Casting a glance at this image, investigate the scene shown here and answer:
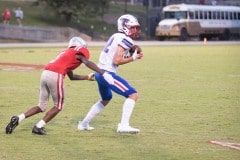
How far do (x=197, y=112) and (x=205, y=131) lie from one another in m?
2.29

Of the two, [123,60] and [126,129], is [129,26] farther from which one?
[126,129]

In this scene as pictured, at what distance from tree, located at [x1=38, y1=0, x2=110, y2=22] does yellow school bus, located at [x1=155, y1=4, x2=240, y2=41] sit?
17.8 feet

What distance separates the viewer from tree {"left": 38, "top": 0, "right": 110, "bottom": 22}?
54750mm

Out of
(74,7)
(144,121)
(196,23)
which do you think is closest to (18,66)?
(144,121)

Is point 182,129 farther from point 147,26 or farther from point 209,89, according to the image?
point 147,26

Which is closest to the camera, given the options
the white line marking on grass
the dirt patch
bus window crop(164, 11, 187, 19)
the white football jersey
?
the white line marking on grass

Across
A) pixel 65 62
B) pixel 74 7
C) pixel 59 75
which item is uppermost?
→ pixel 65 62

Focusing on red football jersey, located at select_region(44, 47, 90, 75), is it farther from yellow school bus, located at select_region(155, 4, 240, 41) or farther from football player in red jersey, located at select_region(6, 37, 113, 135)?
yellow school bus, located at select_region(155, 4, 240, 41)

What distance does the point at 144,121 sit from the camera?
12117 mm

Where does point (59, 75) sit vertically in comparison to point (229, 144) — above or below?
above

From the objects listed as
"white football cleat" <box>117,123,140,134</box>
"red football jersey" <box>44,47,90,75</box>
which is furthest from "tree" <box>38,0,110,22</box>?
"white football cleat" <box>117,123,140,134</box>

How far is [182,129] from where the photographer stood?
36.9 ft

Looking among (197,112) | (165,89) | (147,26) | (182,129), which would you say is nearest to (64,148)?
(182,129)

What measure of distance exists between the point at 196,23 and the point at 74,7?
10.0 metres
